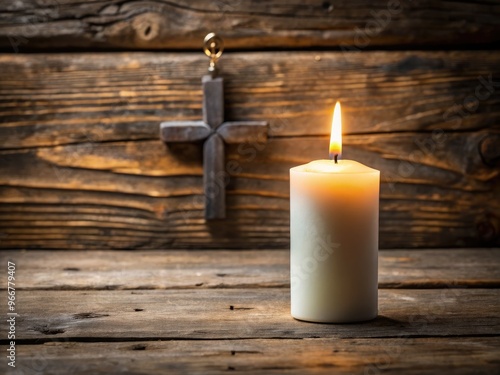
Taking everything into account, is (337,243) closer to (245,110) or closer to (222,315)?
(222,315)

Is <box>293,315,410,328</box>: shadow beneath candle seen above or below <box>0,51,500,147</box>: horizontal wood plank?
below

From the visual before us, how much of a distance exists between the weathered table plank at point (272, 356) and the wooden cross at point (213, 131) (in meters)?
0.67

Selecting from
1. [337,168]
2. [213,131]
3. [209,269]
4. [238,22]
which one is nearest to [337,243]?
[337,168]

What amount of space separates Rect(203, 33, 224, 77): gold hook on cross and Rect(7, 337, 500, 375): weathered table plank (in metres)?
0.76

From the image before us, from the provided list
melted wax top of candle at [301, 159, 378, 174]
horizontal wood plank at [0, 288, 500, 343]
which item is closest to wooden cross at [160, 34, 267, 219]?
horizontal wood plank at [0, 288, 500, 343]

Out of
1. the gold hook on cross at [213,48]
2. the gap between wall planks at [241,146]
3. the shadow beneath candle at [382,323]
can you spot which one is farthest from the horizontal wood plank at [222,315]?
the gold hook on cross at [213,48]

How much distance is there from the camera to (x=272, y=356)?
0.84m

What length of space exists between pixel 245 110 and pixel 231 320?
2.14ft

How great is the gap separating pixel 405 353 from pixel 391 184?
0.75m

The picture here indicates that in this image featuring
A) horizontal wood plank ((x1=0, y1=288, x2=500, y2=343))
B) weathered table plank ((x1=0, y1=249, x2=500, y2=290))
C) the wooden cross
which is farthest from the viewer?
the wooden cross

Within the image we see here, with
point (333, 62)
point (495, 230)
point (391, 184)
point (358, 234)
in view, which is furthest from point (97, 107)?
point (495, 230)

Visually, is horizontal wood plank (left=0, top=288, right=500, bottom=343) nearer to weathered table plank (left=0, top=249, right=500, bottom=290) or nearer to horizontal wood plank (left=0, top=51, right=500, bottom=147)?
weathered table plank (left=0, top=249, right=500, bottom=290)

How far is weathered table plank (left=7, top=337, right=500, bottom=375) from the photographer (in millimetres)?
796

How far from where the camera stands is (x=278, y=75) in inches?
60.8
